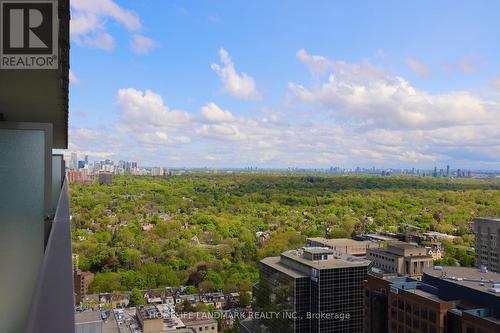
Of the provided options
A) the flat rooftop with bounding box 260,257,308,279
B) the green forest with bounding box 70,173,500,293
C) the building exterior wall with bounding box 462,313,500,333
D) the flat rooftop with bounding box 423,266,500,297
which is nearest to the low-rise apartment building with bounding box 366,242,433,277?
the green forest with bounding box 70,173,500,293

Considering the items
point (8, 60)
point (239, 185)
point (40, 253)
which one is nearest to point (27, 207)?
point (40, 253)

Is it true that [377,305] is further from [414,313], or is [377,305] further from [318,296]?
[414,313]

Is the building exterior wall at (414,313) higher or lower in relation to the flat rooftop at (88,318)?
higher

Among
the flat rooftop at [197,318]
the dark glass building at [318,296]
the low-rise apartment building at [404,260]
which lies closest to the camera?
the dark glass building at [318,296]

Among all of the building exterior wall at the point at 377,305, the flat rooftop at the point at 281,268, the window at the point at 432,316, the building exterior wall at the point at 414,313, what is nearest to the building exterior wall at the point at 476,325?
the building exterior wall at the point at 414,313

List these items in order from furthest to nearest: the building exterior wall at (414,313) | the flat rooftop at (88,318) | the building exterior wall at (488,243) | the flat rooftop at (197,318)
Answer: the building exterior wall at (488,243) < the flat rooftop at (197,318) < the flat rooftop at (88,318) < the building exterior wall at (414,313)

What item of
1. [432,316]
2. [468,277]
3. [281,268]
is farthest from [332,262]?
[432,316]

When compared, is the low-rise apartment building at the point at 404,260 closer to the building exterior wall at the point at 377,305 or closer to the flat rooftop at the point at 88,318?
the building exterior wall at the point at 377,305

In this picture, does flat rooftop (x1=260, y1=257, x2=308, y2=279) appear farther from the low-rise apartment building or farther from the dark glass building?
the low-rise apartment building
